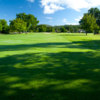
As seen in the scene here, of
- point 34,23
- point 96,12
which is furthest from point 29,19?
point 96,12

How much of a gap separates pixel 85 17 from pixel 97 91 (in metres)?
41.4

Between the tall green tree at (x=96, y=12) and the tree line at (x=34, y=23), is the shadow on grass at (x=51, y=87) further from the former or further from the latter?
the tall green tree at (x=96, y=12)

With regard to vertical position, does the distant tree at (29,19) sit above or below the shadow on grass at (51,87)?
above

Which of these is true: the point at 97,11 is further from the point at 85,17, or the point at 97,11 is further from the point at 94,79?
the point at 94,79

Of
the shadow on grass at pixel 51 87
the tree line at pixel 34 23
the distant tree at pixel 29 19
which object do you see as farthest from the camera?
the distant tree at pixel 29 19

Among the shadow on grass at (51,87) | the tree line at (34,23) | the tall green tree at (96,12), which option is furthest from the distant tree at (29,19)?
the shadow on grass at (51,87)

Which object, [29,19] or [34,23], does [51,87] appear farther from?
[34,23]

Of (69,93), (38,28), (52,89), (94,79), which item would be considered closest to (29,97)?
(52,89)

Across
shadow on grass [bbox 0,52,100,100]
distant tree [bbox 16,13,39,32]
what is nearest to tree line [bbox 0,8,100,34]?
distant tree [bbox 16,13,39,32]

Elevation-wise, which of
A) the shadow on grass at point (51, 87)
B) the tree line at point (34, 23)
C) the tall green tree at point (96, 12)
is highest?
the tall green tree at point (96, 12)

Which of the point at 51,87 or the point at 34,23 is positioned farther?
the point at 34,23

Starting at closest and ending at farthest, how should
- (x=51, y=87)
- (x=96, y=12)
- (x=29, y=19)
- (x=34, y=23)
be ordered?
(x=51, y=87) < (x=96, y=12) < (x=29, y=19) < (x=34, y=23)

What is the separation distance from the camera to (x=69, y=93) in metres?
2.41

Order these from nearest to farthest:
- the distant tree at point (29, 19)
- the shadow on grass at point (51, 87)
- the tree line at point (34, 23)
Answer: the shadow on grass at point (51, 87) < the tree line at point (34, 23) < the distant tree at point (29, 19)
